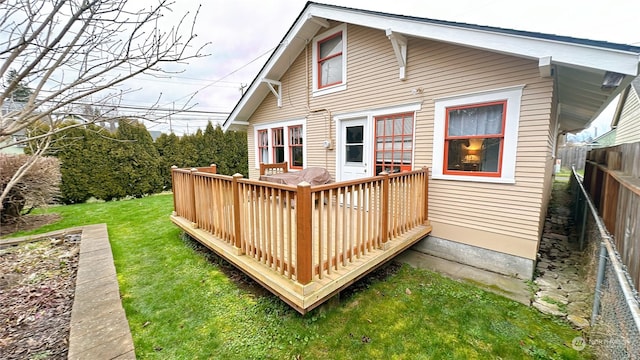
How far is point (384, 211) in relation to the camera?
11.6 feet

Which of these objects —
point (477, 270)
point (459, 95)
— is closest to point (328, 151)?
point (459, 95)

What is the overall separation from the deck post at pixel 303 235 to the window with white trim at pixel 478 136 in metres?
2.97

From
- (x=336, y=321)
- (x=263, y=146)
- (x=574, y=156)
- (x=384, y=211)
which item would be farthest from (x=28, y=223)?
(x=574, y=156)

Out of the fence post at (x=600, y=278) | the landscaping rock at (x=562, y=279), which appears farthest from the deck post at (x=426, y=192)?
the fence post at (x=600, y=278)

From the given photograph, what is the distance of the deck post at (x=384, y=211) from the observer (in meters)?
3.48

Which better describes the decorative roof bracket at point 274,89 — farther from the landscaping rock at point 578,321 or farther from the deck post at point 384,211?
the landscaping rock at point 578,321

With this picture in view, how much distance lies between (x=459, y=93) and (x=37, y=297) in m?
6.39

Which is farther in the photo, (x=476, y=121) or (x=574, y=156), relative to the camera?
(x=574, y=156)

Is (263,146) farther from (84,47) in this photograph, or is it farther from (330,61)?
(84,47)

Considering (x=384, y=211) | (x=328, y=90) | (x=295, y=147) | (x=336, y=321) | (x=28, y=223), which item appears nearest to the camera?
(x=336, y=321)

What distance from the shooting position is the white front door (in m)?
5.49

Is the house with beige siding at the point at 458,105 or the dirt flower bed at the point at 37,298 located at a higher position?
the house with beige siding at the point at 458,105

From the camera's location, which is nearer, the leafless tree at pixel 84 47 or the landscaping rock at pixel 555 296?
the leafless tree at pixel 84 47

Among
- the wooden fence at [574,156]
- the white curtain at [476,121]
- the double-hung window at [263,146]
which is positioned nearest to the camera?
the white curtain at [476,121]
